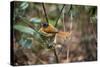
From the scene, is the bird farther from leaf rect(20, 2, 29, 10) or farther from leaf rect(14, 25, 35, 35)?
leaf rect(20, 2, 29, 10)

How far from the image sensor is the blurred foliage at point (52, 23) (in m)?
2.29

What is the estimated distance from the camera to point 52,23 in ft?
7.97

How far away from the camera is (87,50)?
8.60 feet

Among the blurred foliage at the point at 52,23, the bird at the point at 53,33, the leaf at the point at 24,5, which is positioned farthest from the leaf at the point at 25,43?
the leaf at the point at 24,5

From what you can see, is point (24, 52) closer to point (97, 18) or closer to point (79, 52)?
point (79, 52)

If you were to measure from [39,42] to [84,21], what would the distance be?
0.68m

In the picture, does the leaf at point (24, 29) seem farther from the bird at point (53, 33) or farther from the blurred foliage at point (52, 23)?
the bird at point (53, 33)

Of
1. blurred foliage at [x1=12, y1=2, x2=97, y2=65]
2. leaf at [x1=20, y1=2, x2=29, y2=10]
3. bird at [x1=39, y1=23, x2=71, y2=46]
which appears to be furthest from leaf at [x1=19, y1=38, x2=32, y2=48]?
leaf at [x1=20, y1=2, x2=29, y2=10]

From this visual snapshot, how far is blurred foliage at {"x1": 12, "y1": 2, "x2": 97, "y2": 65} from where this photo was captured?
2295 millimetres

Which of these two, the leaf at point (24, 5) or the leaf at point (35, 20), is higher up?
the leaf at point (24, 5)

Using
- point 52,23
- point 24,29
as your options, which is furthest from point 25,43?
point 52,23

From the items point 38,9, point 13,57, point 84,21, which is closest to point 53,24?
point 38,9

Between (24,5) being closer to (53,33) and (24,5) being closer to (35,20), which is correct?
(35,20)

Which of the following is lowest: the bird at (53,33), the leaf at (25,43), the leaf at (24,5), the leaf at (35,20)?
the leaf at (25,43)
